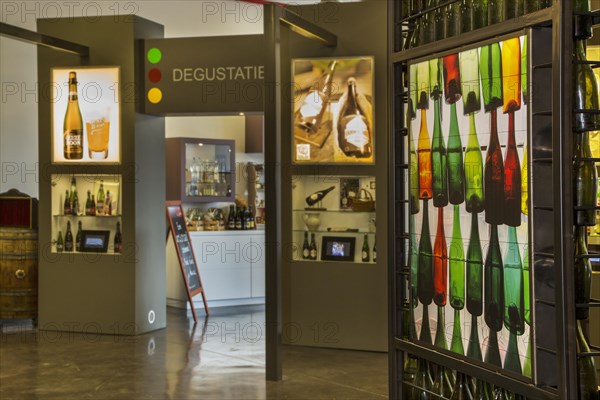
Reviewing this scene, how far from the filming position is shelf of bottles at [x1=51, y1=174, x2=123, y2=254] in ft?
28.0

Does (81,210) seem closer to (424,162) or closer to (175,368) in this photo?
(175,368)

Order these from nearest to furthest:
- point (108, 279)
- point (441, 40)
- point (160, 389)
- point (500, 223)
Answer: point (500, 223) < point (441, 40) < point (160, 389) < point (108, 279)

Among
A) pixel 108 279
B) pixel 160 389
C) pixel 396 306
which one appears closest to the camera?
pixel 396 306

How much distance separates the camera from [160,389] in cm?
607

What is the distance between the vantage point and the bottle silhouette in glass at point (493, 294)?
263 centimetres

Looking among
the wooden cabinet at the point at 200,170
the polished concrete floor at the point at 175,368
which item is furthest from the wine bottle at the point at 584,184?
the wooden cabinet at the point at 200,170

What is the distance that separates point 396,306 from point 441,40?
1005 millimetres

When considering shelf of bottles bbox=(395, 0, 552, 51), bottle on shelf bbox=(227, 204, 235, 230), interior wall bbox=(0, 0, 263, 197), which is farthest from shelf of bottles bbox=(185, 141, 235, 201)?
shelf of bottles bbox=(395, 0, 552, 51)

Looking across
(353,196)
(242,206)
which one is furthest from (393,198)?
(242,206)

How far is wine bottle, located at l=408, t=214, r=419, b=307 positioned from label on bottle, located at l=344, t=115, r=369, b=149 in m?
4.42

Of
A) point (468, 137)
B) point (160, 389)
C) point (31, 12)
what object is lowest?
point (160, 389)

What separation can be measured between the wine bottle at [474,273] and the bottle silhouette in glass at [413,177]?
0.35 m

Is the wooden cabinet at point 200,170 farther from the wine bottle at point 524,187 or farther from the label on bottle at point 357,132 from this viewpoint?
the wine bottle at point 524,187

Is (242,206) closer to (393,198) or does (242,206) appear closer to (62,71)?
(62,71)
